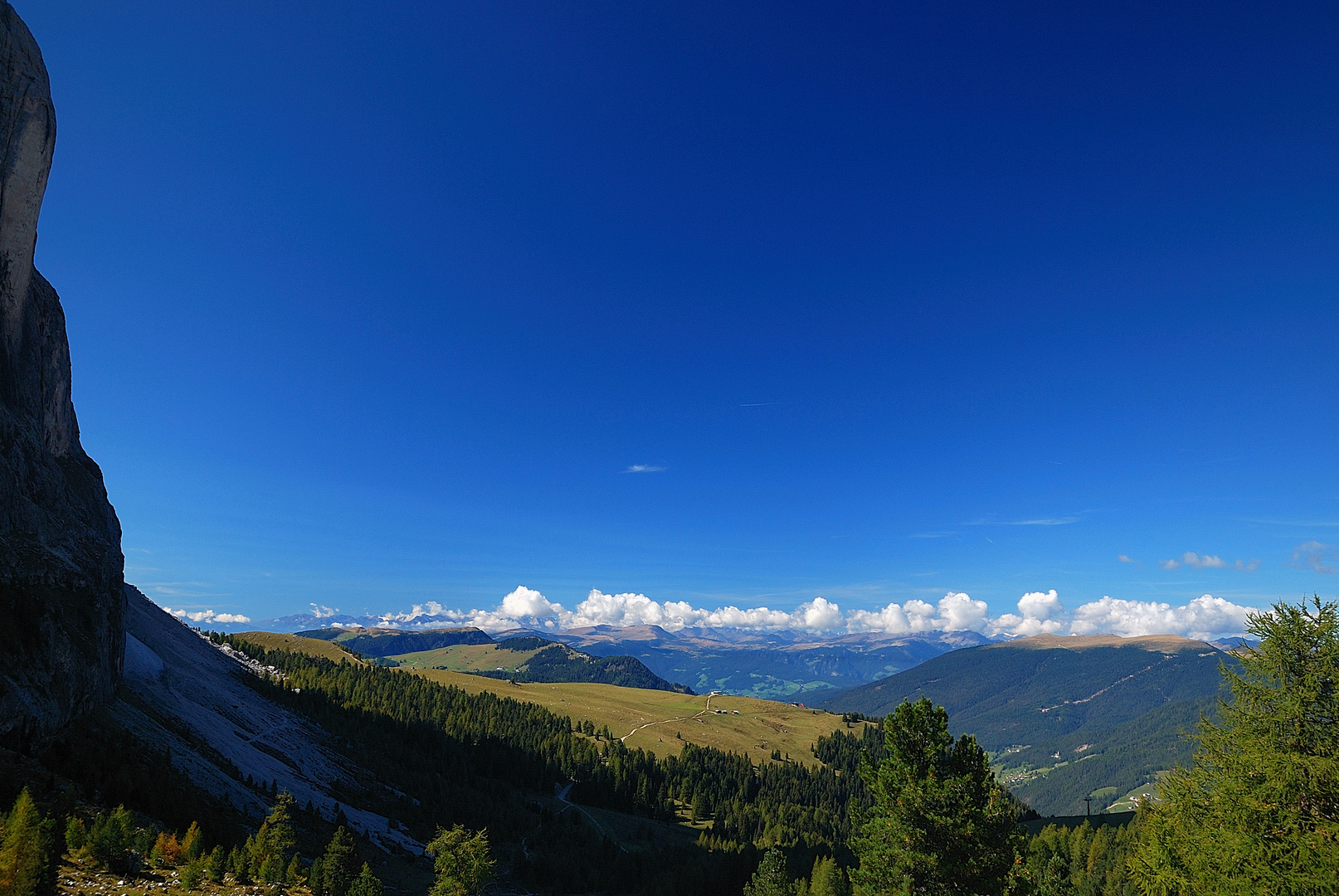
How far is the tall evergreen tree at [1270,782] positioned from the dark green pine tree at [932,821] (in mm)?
4754

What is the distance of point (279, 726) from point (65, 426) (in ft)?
186

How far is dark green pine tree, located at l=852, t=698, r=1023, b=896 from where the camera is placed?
21.5 m

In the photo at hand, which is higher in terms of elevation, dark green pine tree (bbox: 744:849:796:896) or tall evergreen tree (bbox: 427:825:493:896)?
tall evergreen tree (bbox: 427:825:493:896)

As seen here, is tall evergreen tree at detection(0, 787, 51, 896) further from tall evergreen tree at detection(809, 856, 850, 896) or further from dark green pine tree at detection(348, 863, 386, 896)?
tall evergreen tree at detection(809, 856, 850, 896)

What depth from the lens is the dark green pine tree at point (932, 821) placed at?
21.5 metres

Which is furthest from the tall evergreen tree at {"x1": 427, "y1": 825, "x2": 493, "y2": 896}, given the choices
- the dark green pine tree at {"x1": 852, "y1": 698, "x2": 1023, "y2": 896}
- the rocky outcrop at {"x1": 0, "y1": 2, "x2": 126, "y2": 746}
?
the dark green pine tree at {"x1": 852, "y1": 698, "x2": 1023, "y2": 896}

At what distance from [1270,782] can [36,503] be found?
257 feet

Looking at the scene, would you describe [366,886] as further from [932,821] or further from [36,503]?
[36,503]

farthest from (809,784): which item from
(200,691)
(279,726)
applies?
(200,691)

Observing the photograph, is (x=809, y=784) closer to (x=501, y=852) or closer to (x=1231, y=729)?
(x=501, y=852)

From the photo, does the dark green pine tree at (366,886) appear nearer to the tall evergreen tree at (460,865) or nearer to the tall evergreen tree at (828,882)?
the tall evergreen tree at (460,865)

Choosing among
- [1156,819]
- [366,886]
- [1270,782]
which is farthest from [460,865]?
[1270,782]

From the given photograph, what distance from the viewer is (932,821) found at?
2172 cm

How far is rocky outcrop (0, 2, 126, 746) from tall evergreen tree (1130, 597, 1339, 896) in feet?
190
